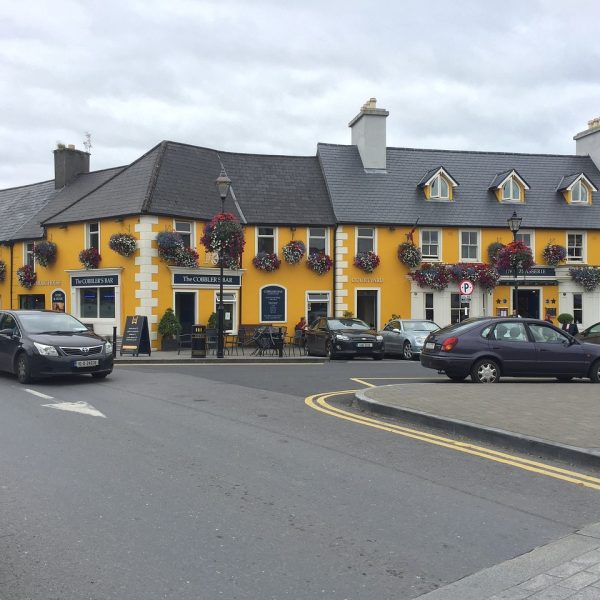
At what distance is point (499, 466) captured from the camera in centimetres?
712

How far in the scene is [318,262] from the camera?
96.5ft

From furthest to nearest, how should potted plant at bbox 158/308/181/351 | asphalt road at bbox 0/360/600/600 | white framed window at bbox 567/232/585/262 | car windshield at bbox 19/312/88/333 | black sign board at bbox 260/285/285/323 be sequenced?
white framed window at bbox 567/232/585/262, black sign board at bbox 260/285/285/323, potted plant at bbox 158/308/181/351, car windshield at bbox 19/312/88/333, asphalt road at bbox 0/360/600/600

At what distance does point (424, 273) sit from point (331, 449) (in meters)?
23.2

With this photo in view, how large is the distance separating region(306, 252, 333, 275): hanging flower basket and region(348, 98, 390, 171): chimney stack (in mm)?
6016

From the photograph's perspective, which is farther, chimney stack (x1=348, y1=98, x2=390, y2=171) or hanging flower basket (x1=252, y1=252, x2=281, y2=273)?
chimney stack (x1=348, y1=98, x2=390, y2=171)

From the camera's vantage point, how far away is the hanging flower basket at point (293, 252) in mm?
29172

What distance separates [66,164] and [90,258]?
9.45 metres

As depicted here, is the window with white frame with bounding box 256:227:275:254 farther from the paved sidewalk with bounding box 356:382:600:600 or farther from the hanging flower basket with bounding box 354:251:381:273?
the paved sidewalk with bounding box 356:382:600:600

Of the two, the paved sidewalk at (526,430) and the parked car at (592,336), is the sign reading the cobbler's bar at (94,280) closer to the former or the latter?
the parked car at (592,336)

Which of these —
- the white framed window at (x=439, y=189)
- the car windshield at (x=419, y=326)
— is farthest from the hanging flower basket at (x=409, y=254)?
the car windshield at (x=419, y=326)

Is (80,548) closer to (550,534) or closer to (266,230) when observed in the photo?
(550,534)

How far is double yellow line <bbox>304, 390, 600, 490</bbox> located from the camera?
6.66 meters

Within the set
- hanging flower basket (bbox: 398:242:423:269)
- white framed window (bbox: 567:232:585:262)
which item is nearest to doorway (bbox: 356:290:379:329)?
hanging flower basket (bbox: 398:242:423:269)

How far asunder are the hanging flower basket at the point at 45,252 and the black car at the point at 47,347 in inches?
596
